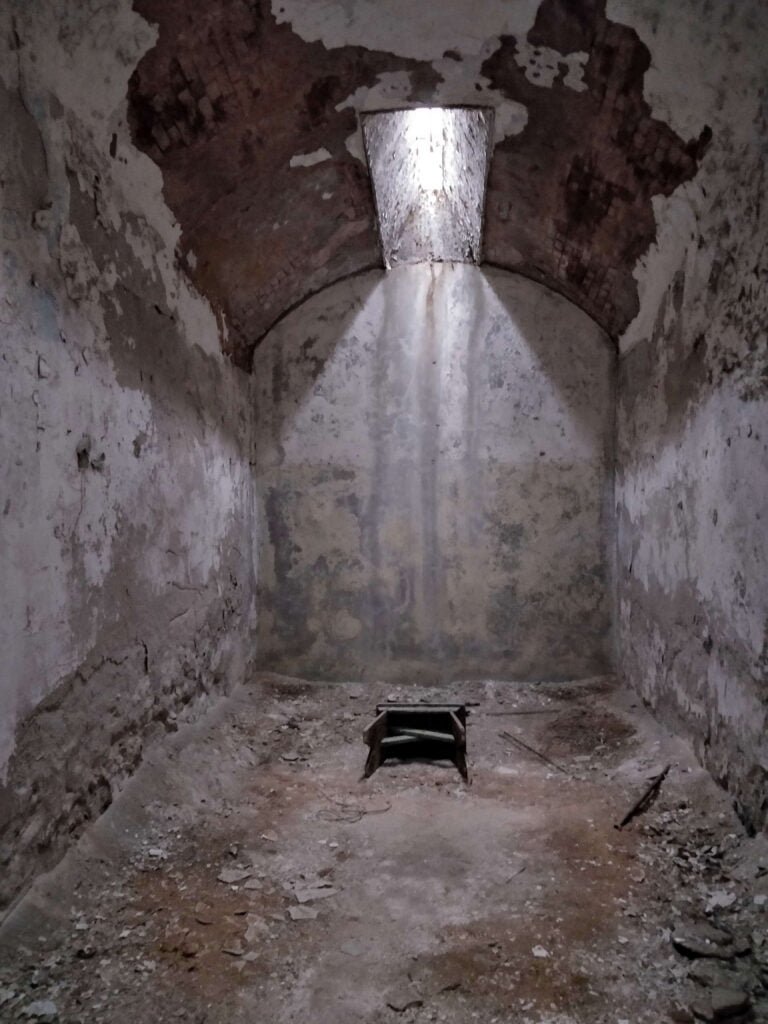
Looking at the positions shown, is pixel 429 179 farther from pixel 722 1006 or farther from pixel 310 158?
pixel 722 1006

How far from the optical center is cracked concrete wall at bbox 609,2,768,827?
2814mm

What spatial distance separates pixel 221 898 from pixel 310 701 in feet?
8.58

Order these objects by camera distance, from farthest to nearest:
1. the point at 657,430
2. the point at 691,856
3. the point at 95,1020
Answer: the point at 657,430, the point at 691,856, the point at 95,1020

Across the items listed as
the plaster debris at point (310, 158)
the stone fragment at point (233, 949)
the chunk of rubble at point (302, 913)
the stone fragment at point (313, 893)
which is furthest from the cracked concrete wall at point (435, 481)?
the stone fragment at point (233, 949)

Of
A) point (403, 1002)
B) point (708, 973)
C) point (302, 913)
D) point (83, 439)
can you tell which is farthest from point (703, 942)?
point (83, 439)

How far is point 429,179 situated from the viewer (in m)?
5.16

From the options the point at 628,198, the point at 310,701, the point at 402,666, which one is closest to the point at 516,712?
the point at 402,666

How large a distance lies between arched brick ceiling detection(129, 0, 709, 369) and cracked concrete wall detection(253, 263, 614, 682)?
600 millimetres

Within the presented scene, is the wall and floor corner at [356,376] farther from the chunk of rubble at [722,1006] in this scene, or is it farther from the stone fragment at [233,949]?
the chunk of rubble at [722,1006]

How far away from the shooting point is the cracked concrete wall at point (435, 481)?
5.64 m

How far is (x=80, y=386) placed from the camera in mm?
2891

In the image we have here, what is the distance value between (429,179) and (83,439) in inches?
140

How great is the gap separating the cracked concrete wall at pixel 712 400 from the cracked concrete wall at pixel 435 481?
43.0 inches

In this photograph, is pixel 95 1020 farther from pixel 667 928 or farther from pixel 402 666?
pixel 402 666
